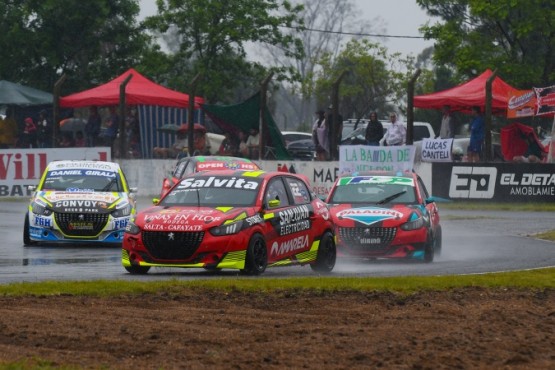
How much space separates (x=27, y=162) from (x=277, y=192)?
17.6m

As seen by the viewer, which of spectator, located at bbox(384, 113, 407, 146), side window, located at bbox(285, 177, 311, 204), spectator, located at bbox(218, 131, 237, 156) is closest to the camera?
side window, located at bbox(285, 177, 311, 204)

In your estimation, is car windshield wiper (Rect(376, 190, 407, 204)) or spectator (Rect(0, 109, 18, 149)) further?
spectator (Rect(0, 109, 18, 149))

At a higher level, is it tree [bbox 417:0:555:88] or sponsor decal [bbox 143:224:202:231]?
tree [bbox 417:0:555:88]

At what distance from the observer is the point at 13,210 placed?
102 feet

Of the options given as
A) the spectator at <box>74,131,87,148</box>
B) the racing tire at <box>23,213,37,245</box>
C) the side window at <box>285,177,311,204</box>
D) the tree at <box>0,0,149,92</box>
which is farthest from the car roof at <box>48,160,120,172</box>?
the tree at <box>0,0,149,92</box>

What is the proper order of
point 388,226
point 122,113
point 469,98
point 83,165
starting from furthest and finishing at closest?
point 469,98, point 122,113, point 83,165, point 388,226

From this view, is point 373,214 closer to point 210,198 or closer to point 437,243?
point 437,243

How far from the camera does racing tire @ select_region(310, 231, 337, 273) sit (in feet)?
57.9

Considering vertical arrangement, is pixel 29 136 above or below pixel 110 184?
above

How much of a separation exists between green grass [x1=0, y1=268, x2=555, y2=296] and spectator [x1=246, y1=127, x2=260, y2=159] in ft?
59.5

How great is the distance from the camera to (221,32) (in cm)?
5356

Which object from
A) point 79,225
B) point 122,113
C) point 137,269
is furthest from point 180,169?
point 137,269

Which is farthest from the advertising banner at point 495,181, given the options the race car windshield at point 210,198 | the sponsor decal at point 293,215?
the race car windshield at point 210,198

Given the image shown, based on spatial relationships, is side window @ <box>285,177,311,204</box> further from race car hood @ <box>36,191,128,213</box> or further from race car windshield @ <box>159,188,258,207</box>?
race car hood @ <box>36,191,128,213</box>
